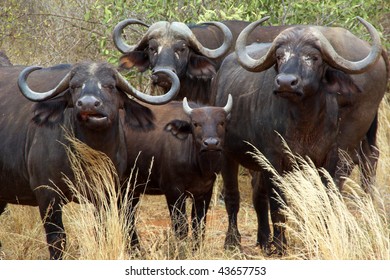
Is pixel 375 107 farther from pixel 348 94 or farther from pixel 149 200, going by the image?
pixel 149 200

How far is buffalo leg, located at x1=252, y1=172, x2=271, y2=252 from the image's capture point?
33.3 feet

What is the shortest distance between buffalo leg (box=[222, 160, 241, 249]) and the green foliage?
243cm

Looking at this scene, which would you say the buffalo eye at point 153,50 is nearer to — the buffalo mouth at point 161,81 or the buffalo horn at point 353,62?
the buffalo mouth at point 161,81

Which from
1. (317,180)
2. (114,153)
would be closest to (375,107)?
(317,180)

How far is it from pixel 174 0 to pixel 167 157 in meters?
3.84

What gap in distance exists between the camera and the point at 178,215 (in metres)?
9.55

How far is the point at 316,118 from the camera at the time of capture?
914 centimetres

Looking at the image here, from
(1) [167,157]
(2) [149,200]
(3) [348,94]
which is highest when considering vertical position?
(3) [348,94]

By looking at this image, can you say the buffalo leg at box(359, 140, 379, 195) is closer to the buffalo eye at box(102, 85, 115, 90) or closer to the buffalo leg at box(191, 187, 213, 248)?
the buffalo leg at box(191, 187, 213, 248)

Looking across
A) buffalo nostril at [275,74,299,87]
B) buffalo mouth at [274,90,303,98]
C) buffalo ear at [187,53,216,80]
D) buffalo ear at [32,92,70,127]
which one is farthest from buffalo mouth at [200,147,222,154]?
buffalo ear at [187,53,216,80]

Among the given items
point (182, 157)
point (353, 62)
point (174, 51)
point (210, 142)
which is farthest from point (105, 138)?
point (174, 51)

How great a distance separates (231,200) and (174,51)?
2.23 m

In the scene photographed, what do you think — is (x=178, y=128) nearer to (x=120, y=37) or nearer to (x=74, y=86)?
(x=74, y=86)

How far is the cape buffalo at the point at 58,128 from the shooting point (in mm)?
8375
